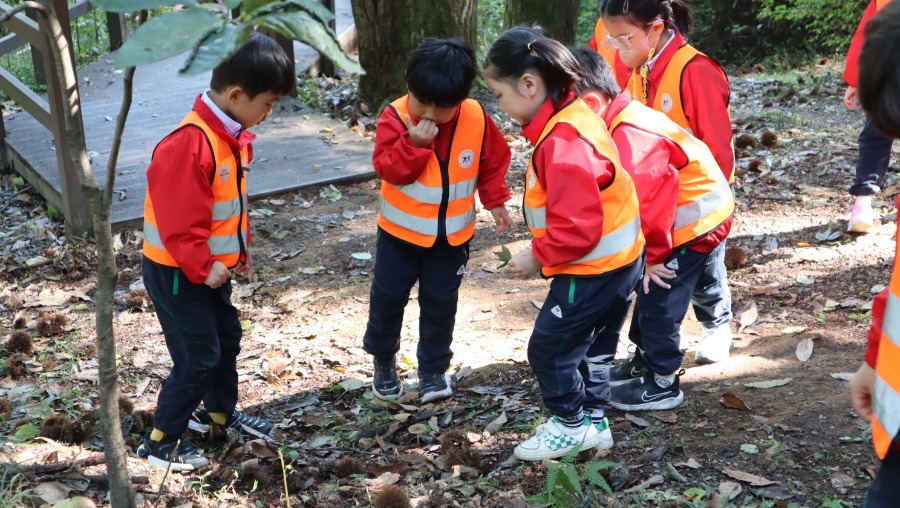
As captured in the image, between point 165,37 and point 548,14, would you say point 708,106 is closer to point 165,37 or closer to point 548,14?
point 165,37

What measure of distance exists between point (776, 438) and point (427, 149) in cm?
186

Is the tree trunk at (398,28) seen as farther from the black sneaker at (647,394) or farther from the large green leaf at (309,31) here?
the large green leaf at (309,31)

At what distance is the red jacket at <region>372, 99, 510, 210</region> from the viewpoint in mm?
3570

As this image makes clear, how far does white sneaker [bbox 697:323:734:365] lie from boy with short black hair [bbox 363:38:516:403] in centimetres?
123

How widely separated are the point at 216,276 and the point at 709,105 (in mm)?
2341

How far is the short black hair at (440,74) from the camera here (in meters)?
3.43

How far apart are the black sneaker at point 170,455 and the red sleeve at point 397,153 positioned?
1.42m

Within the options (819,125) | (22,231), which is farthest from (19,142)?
(819,125)

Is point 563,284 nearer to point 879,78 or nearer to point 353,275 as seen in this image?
point 879,78

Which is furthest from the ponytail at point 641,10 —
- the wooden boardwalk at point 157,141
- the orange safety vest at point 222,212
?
the wooden boardwalk at point 157,141

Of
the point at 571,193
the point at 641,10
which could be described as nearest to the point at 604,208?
the point at 571,193

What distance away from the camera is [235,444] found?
145 inches

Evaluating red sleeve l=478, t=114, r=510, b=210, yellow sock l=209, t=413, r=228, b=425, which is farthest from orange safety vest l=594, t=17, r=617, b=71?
yellow sock l=209, t=413, r=228, b=425

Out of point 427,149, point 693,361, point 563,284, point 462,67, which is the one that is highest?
point 462,67
